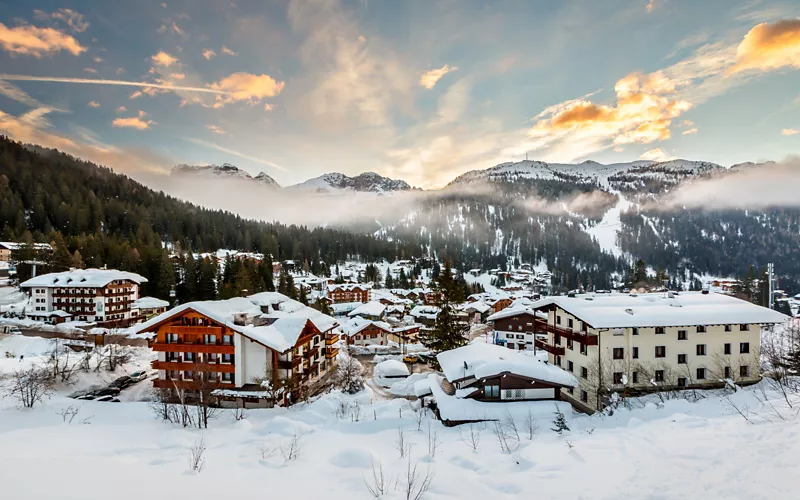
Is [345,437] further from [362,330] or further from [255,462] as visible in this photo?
[362,330]

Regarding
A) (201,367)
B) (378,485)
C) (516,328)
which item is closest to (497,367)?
(378,485)

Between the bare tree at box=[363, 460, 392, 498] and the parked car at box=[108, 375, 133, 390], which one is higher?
the bare tree at box=[363, 460, 392, 498]

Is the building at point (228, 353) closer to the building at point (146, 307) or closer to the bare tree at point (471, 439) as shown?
the bare tree at point (471, 439)

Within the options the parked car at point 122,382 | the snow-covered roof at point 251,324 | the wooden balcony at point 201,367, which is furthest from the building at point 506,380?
the parked car at point 122,382

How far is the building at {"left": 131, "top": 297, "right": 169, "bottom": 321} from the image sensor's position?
206ft

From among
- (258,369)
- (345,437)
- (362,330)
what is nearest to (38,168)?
(362,330)

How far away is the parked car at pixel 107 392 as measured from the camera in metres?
30.1

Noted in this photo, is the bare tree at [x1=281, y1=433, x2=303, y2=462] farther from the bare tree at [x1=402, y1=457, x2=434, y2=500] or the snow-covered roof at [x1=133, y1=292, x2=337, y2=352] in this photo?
the snow-covered roof at [x1=133, y1=292, x2=337, y2=352]

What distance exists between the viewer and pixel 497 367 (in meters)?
25.6

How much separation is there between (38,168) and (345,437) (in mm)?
199725

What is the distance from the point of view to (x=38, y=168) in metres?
151

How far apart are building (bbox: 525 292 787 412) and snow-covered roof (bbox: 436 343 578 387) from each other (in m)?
3.13

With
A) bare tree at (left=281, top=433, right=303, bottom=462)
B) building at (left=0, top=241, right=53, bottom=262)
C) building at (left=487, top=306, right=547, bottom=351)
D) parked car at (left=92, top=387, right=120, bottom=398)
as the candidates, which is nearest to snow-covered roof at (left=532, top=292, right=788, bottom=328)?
bare tree at (left=281, top=433, right=303, bottom=462)

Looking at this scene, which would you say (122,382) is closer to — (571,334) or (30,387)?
(30,387)
